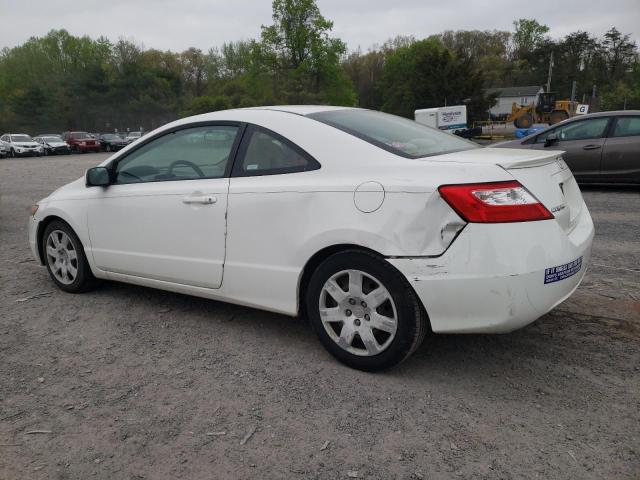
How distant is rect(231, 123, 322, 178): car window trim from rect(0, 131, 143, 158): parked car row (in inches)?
1277

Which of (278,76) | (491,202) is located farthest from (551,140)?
(278,76)

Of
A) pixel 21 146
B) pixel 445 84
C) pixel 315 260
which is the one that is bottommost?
pixel 21 146

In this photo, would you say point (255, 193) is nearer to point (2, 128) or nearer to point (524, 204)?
point (524, 204)

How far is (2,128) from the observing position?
213 ft

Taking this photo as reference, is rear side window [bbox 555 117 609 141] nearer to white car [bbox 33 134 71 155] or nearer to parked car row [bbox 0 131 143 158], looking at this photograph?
parked car row [bbox 0 131 143 158]

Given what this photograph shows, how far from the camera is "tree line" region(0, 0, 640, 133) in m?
50.4

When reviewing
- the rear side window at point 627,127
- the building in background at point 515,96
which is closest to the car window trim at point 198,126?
the rear side window at point 627,127

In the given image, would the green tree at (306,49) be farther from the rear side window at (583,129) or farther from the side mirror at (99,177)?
the side mirror at (99,177)

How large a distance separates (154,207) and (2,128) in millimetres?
72400

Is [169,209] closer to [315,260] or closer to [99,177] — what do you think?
[99,177]

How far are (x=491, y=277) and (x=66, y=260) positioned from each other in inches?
142

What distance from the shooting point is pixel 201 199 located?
3.57m

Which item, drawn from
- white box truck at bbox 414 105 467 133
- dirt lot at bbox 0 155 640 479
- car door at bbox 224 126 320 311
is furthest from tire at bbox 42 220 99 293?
white box truck at bbox 414 105 467 133

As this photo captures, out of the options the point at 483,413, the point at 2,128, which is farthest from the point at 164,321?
the point at 2,128
